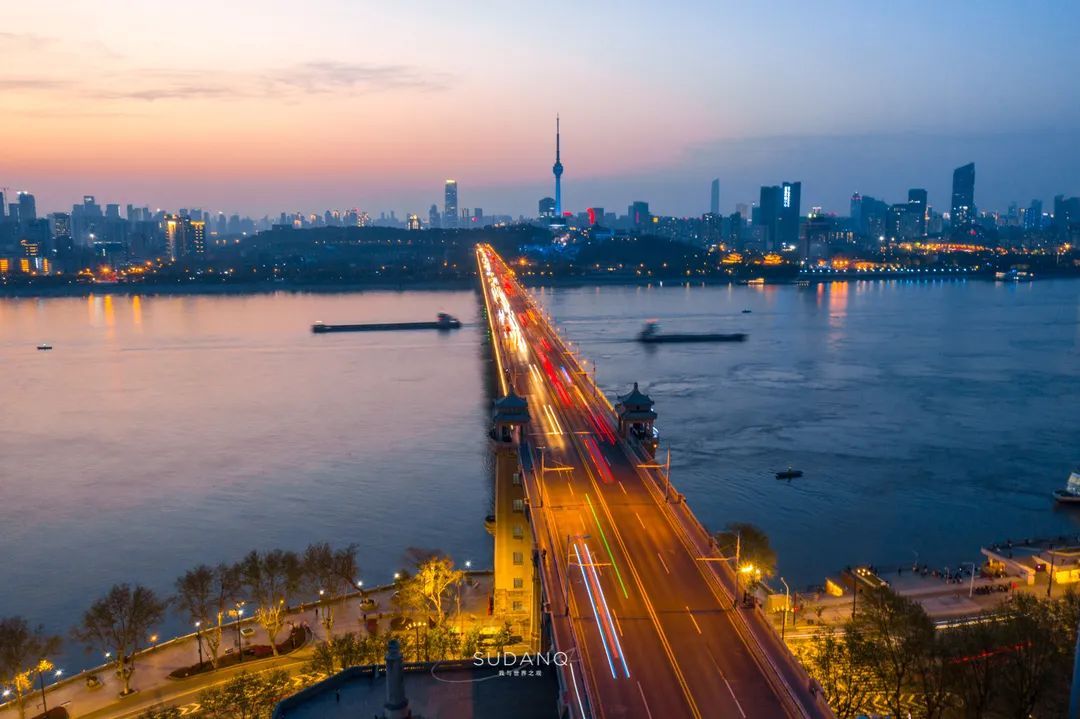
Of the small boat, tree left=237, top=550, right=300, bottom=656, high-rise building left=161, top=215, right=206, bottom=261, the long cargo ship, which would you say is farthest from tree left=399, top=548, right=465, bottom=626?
high-rise building left=161, top=215, right=206, bottom=261

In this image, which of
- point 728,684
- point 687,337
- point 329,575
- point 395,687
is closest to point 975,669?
point 728,684

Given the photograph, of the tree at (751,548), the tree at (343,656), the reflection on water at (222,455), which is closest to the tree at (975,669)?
the tree at (751,548)

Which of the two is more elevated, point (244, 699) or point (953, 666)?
point (953, 666)

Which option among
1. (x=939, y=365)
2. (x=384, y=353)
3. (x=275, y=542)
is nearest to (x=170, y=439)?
(x=275, y=542)

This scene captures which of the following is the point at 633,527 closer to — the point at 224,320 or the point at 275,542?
the point at 275,542

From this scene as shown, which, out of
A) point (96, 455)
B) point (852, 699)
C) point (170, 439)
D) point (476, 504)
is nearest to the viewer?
point (852, 699)

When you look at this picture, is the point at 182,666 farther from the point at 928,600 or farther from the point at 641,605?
the point at 928,600

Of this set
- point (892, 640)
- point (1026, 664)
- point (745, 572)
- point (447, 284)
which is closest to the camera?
point (1026, 664)
